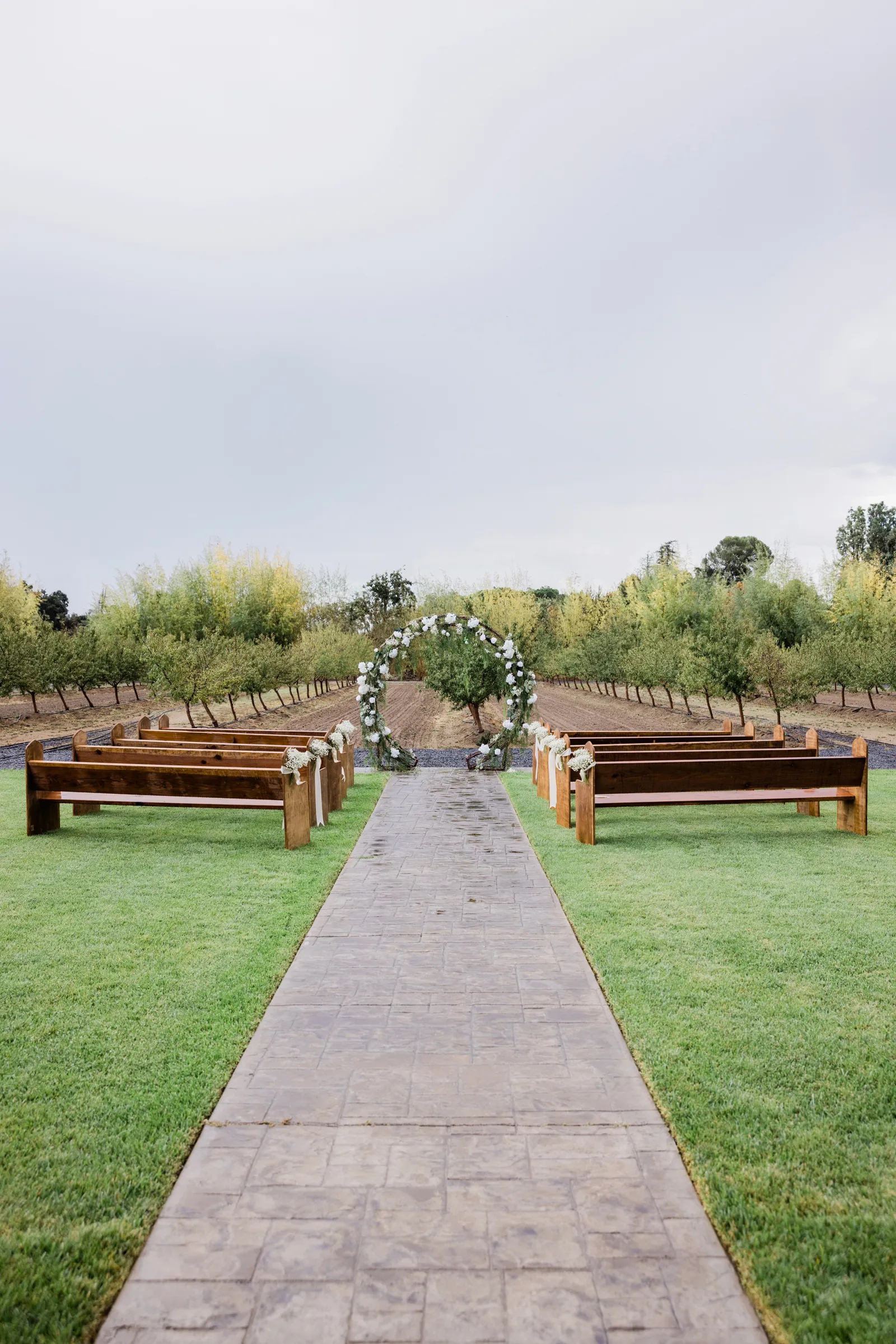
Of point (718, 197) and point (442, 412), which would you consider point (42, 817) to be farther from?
point (442, 412)

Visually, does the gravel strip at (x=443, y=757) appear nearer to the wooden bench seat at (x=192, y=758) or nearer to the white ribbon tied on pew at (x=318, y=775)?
the wooden bench seat at (x=192, y=758)

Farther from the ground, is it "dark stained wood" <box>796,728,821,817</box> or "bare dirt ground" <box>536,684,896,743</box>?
"dark stained wood" <box>796,728,821,817</box>

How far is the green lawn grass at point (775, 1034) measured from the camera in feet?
7.68

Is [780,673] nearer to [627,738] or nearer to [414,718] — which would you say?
[627,738]

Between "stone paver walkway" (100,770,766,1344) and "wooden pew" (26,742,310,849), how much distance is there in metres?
3.29

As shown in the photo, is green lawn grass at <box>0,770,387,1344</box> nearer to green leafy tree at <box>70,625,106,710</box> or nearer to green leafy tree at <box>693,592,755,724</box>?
green leafy tree at <box>693,592,755,724</box>

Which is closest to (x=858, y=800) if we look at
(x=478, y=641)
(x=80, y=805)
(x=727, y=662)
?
(x=80, y=805)

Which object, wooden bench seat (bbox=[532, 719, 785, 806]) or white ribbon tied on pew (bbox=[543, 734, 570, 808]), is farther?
wooden bench seat (bbox=[532, 719, 785, 806])

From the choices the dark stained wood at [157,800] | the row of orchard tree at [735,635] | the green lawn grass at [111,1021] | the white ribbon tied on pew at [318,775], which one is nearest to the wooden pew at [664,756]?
the green lawn grass at [111,1021]

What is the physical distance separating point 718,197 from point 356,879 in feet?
51.5

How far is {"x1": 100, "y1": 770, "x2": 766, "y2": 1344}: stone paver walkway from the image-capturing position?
2123mm

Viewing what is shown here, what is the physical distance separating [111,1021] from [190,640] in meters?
24.9

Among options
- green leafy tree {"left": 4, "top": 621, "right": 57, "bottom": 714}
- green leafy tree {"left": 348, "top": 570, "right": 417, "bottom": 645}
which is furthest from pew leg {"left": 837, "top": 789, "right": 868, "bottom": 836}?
green leafy tree {"left": 348, "top": 570, "right": 417, "bottom": 645}

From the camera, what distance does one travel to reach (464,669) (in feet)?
59.6
